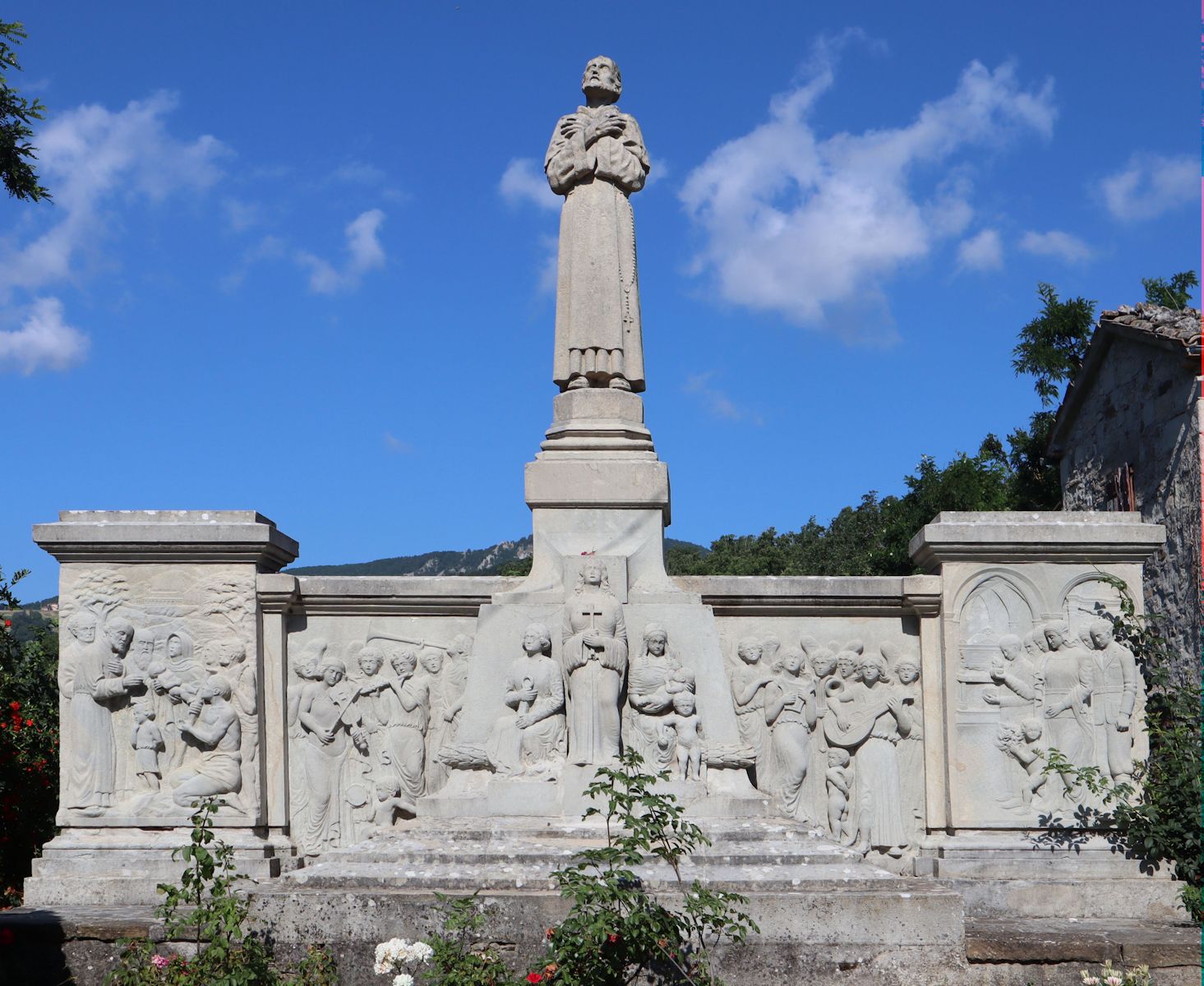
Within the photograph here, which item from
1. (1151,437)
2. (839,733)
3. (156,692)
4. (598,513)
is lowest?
(839,733)

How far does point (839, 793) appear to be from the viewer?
9.36 metres

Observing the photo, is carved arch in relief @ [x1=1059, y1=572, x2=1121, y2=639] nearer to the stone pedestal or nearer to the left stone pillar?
the stone pedestal

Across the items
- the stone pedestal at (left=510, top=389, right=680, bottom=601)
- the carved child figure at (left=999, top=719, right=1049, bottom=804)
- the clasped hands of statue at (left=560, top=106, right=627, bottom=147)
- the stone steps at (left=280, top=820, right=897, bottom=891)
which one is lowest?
the stone steps at (left=280, top=820, right=897, bottom=891)

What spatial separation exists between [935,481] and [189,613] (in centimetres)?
1765

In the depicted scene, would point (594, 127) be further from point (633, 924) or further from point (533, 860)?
point (633, 924)

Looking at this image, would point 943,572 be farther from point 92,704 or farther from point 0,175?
point 0,175

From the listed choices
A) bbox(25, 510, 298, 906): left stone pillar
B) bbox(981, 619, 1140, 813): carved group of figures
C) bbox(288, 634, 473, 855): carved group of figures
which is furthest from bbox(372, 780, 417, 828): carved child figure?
bbox(981, 619, 1140, 813): carved group of figures

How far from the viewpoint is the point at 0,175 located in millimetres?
11953

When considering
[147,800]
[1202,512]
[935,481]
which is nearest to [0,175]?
[147,800]

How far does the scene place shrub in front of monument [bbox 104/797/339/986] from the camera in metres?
6.33

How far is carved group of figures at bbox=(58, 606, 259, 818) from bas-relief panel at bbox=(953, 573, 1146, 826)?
451 cm

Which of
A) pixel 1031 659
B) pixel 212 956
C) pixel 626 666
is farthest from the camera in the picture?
pixel 1031 659

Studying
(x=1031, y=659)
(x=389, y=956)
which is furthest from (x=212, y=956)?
(x=1031, y=659)

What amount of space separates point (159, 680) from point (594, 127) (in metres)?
4.48
